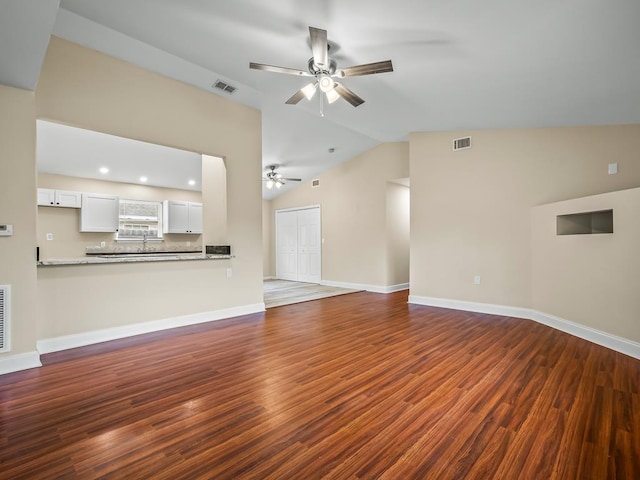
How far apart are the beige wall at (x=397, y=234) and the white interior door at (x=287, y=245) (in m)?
3.05

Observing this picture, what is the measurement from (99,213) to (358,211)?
5.57 m

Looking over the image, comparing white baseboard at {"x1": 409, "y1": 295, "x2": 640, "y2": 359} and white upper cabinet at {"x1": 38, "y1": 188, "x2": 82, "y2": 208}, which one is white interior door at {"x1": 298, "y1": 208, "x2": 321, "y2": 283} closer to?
white baseboard at {"x1": 409, "y1": 295, "x2": 640, "y2": 359}

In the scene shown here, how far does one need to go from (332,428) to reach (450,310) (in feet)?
13.0

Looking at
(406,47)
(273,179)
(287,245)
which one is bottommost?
(287,245)

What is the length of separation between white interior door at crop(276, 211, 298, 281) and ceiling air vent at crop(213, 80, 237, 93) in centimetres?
484

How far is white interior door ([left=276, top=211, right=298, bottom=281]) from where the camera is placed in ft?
30.2

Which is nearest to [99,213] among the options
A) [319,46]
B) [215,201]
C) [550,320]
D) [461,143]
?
[215,201]

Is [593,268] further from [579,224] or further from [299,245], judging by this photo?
[299,245]

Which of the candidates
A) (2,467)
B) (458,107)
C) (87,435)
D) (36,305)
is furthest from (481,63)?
(36,305)

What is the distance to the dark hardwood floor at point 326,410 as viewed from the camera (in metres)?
1.62

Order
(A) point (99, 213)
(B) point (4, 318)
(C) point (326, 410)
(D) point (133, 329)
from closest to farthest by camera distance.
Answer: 1. (C) point (326, 410)
2. (B) point (4, 318)
3. (D) point (133, 329)
4. (A) point (99, 213)

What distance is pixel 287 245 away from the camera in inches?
372

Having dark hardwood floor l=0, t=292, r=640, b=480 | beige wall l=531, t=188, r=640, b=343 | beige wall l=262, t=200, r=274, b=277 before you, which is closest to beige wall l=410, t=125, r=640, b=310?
beige wall l=531, t=188, r=640, b=343

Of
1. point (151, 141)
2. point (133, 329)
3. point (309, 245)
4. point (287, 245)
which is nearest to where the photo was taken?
point (133, 329)
